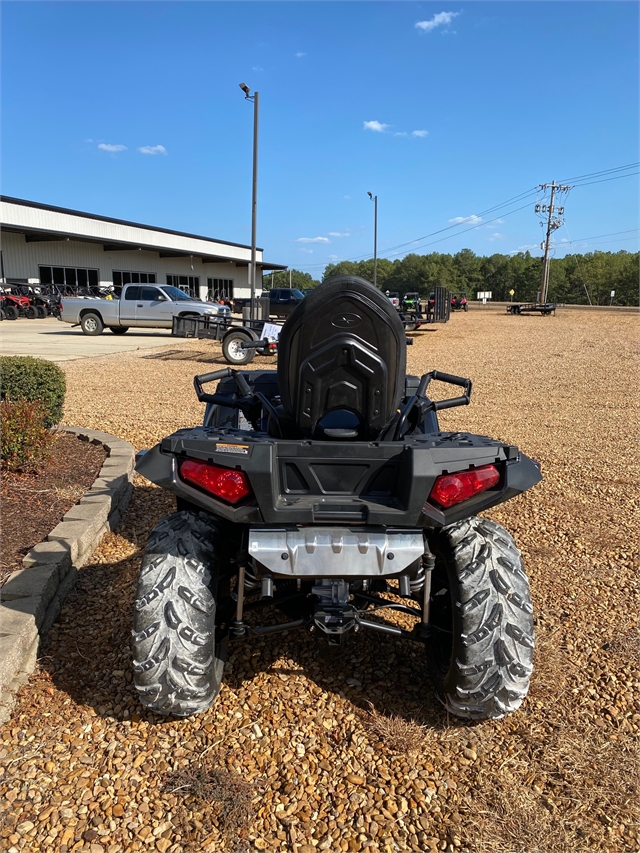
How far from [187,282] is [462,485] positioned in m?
44.2

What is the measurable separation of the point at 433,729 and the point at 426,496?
0.97 meters

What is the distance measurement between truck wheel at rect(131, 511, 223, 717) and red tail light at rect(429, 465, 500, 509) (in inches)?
34.0

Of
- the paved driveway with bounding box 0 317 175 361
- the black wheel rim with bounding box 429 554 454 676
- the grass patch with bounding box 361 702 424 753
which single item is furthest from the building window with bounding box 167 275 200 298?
the grass patch with bounding box 361 702 424 753

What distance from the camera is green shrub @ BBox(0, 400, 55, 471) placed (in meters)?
4.52

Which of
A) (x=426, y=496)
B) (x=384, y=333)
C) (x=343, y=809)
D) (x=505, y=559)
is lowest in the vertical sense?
(x=343, y=809)

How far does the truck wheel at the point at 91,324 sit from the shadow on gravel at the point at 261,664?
17.9 metres

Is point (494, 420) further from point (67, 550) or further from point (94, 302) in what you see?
point (94, 302)

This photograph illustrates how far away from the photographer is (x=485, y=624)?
2166 mm

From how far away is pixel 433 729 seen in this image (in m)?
2.36

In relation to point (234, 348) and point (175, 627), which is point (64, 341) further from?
point (175, 627)

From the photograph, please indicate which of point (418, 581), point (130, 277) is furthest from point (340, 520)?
point (130, 277)

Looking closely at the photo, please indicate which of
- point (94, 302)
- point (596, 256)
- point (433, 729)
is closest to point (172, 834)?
point (433, 729)

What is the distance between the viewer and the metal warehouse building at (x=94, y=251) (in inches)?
1162

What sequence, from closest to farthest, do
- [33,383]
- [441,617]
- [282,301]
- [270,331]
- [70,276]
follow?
[441,617] < [33,383] < [270,331] < [282,301] < [70,276]
